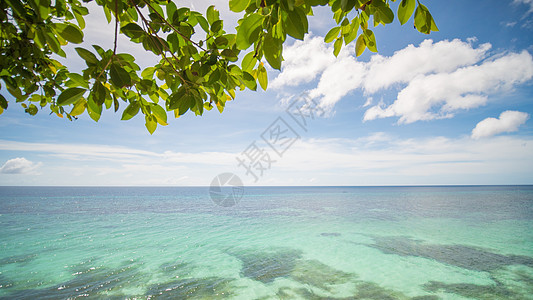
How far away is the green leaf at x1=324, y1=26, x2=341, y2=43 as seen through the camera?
918mm

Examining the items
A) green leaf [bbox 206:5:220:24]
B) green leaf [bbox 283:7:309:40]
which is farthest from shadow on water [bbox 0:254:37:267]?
green leaf [bbox 283:7:309:40]

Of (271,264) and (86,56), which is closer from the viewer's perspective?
(86,56)

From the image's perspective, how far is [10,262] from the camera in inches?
413

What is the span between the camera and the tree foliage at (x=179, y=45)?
1.70 ft

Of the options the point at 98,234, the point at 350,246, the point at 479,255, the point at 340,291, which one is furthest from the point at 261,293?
the point at 98,234

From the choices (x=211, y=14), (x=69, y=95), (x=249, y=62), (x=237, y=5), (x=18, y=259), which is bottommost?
(x=18, y=259)

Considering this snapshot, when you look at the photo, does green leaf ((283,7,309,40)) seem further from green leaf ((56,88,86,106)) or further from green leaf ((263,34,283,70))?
green leaf ((56,88,86,106))

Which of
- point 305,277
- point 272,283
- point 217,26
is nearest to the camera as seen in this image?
point 217,26

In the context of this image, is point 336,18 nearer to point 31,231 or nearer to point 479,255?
point 479,255

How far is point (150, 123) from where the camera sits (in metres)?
1.00

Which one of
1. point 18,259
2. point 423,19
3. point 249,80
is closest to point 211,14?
point 249,80

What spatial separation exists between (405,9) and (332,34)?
27 cm

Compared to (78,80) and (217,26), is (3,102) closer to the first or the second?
(78,80)

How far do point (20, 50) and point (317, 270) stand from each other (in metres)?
9.89
